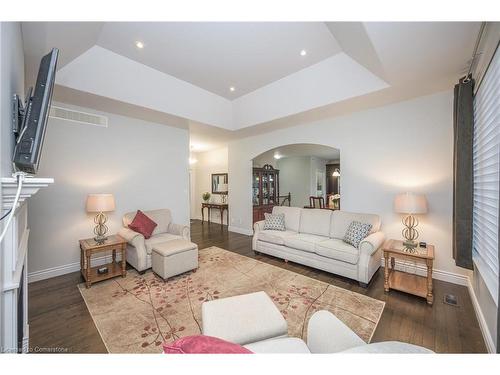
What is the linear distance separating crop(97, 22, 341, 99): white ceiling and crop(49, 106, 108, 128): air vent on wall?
1102 millimetres

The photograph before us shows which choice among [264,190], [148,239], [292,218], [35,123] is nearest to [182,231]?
[148,239]

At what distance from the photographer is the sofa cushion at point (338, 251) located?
8.72 ft

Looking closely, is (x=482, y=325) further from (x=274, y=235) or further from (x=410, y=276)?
(x=274, y=235)

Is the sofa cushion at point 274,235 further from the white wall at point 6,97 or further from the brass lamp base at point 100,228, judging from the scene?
the white wall at point 6,97

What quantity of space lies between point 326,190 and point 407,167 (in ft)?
22.3

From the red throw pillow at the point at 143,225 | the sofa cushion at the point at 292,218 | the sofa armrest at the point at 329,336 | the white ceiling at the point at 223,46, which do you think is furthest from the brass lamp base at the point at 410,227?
the red throw pillow at the point at 143,225

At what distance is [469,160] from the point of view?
6.48ft

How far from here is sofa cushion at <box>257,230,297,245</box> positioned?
11.2ft

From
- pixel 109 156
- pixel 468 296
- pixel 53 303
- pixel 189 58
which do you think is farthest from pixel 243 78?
pixel 468 296

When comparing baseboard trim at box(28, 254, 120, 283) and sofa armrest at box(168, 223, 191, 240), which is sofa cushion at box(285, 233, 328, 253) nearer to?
sofa armrest at box(168, 223, 191, 240)

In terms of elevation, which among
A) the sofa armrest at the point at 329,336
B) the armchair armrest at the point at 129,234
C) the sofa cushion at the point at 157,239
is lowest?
the sofa cushion at the point at 157,239

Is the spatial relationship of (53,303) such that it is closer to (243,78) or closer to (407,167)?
(243,78)

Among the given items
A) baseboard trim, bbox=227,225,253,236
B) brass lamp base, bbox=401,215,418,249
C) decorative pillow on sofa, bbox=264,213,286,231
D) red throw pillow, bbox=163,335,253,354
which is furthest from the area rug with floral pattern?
baseboard trim, bbox=227,225,253,236

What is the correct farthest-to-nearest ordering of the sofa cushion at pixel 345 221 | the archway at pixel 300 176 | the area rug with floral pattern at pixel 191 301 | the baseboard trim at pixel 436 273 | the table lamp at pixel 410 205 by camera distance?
the archway at pixel 300 176, the sofa cushion at pixel 345 221, the baseboard trim at pixel 436 273, the table lamp at pixel 410 205, the area rug with floral pattern at pixel 191 301
